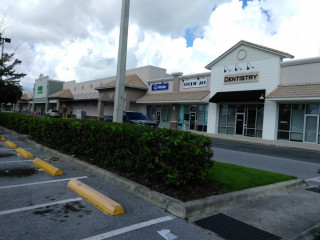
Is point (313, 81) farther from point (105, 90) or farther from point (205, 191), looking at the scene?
point (105, 90)

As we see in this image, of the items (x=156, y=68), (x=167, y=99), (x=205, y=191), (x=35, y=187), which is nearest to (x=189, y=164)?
(x=205, y=191)

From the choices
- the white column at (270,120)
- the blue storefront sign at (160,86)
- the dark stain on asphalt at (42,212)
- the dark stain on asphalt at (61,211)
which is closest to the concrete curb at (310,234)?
the dark stain on asphalt at (61,211)

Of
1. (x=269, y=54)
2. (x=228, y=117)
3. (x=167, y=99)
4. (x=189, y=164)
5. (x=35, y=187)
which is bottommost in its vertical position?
(x=35, y=187)

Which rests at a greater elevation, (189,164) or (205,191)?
(189,164)

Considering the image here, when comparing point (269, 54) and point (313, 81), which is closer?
point (313, 81)

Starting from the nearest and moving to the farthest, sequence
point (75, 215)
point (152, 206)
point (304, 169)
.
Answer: point (75, 215) → point (152, 206) → point (304, 169)

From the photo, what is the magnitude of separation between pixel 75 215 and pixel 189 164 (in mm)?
2044

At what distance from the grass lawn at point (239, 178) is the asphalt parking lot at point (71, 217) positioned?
184cm

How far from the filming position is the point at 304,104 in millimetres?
19250

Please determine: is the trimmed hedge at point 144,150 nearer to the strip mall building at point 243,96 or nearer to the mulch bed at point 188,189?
the mulch bed at point 188,189

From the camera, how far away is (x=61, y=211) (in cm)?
391

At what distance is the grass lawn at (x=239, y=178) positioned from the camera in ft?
17.5

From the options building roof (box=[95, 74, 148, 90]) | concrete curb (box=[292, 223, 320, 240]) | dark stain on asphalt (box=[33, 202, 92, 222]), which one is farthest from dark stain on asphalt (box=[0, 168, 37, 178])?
building roof (box=[95, 74, 148, 90])

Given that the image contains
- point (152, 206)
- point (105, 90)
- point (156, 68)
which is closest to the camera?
point (152, 206)
